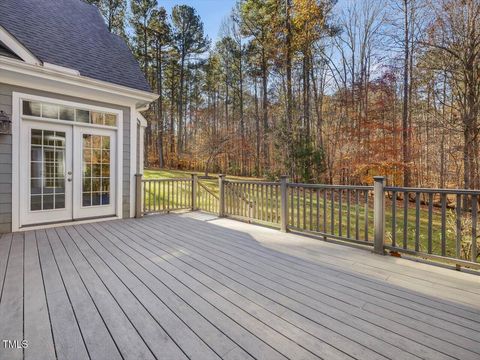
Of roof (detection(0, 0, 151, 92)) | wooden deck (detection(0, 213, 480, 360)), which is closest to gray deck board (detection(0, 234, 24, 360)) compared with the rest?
wooden deck (detection(0, 213, 480, 360))

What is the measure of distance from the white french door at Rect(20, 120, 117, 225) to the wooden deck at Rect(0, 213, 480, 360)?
1.12 metres

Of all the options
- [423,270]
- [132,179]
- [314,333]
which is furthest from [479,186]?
[132,179]

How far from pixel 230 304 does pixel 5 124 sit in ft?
15.1

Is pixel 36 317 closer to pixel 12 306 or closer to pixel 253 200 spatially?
pixel 12 306

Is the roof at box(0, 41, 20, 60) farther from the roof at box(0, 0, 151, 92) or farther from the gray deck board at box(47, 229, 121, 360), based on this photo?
the gray deck board at box(47, 229, 121, 360)

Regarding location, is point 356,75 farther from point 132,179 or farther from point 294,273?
point 294,273

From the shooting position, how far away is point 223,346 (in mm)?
1527

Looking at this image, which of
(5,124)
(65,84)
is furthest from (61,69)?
(5,124)

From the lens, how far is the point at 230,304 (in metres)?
2.02

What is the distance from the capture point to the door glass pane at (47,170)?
14.3 ft

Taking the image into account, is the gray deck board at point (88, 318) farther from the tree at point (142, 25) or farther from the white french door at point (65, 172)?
the tree at point (142, 25)

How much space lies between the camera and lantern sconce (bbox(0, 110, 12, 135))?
13.0 ft

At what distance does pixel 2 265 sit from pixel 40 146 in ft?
7.99

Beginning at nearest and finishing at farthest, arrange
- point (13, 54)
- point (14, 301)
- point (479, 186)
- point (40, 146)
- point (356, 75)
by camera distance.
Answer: point (14, 301) < point (13, 54) < point (40, 146) < point (479, 186) < point (356, 75)
